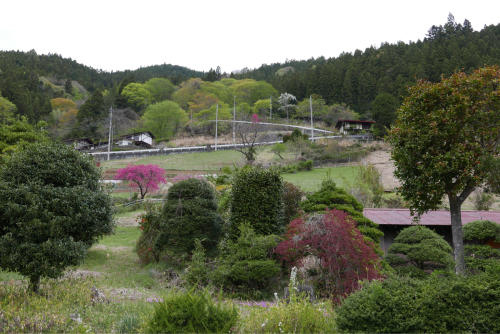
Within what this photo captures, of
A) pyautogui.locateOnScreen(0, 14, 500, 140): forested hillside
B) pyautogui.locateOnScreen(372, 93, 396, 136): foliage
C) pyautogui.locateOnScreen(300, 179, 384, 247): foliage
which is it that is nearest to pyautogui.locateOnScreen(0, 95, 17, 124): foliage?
pyautogui.locateOnScreen(0, 14, 500, 140): forested hillside

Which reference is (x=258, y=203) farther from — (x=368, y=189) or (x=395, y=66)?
(x=395, y=66)

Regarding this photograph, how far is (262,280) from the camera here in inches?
334

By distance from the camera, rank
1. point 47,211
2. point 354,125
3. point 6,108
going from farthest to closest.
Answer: point 354,125 → point 6,108 → point 47,211

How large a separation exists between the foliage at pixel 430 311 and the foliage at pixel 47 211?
518 cm

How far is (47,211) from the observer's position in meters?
6.23

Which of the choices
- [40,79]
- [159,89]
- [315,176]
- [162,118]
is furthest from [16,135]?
[40,79]

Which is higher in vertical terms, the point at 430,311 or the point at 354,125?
the point at 354,125

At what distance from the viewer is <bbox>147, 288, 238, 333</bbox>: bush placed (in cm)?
406

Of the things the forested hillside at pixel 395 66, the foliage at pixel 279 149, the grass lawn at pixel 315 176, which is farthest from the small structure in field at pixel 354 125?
the grass lawn at pixel 315 176

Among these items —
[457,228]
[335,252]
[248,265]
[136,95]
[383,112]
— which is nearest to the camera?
[335,252]

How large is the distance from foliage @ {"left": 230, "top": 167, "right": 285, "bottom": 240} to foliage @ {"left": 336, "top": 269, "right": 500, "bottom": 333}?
6.22 meters

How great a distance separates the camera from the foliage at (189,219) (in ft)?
34.9

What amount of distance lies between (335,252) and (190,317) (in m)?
4.39

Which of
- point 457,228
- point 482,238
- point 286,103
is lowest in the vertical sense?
point 482,238
